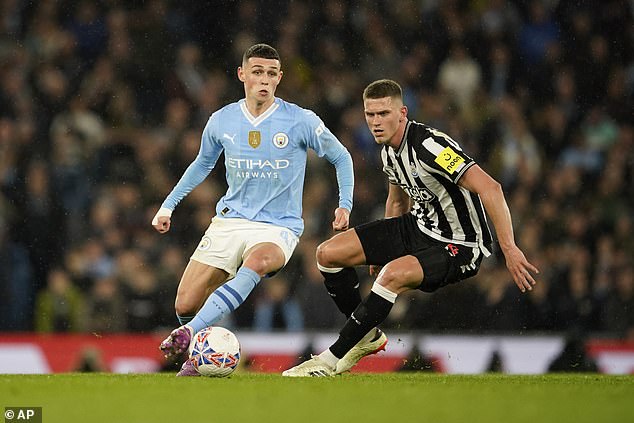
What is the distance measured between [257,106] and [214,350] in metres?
1.67

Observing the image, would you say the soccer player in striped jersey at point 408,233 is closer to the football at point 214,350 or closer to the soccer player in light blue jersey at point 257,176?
the soccer player in light blue jersey at point 257,176

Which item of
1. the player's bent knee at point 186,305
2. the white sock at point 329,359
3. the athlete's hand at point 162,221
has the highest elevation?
the athlete's hand at point 162,221

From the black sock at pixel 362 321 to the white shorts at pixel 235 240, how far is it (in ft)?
2.02

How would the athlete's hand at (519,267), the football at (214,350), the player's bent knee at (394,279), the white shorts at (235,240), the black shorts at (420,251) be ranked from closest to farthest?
the athlete's hand at (519,267)
the football at (214,350)
the player's bent knee at (394,279)
the black shorts at (420,251)
the white shorts at (235,240)

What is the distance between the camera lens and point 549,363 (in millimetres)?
9773

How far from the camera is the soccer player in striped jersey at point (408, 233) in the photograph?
650cm

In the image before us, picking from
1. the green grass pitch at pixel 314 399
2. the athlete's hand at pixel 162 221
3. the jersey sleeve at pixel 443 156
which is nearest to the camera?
the green grass pitch at pixel 314 399

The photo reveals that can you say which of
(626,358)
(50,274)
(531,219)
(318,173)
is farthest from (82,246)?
(626,358)

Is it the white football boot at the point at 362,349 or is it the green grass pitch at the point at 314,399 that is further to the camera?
the white football boot at the point at 362,349

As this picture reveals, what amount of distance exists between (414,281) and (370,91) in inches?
46.3

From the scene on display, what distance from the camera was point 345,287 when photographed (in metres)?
7.12

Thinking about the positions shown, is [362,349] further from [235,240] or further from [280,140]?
[280,140]

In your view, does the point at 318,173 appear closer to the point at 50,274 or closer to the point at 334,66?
the point at 334,66

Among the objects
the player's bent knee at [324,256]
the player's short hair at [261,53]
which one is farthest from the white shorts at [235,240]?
the player's short hair at [261,53]
